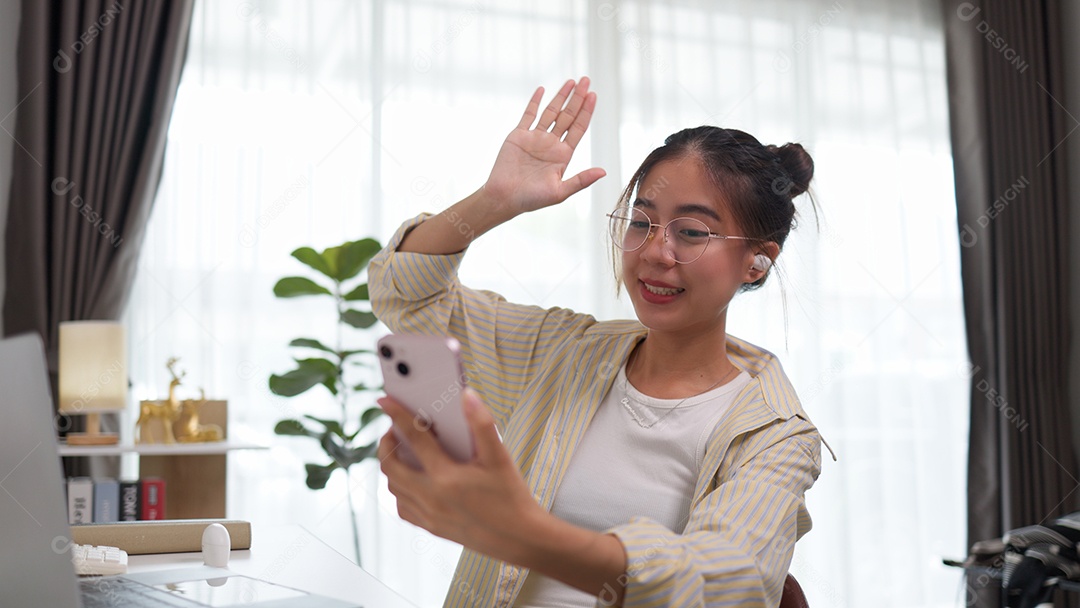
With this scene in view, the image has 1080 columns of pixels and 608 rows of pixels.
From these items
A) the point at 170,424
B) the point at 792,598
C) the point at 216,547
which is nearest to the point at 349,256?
the point at 170,424

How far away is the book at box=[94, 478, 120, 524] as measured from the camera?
2170 mm

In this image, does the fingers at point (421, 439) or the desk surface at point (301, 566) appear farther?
the desk surface at point (301, 566)

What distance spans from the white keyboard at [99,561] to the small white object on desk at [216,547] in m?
0.09

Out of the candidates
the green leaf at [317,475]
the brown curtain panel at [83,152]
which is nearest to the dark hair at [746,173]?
the green leaf at [317,475]

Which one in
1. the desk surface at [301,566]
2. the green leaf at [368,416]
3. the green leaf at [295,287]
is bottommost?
the desk surface at [301,566]

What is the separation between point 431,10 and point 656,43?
2.95ft

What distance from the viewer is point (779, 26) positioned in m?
3.75

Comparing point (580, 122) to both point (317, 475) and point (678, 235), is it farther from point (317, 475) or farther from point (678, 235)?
point (317, 475)

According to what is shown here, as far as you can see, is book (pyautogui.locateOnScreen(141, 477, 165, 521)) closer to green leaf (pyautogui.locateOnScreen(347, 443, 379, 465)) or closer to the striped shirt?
green leaf (pyautogui.locateOnScreen(347, 443, 379, 465))

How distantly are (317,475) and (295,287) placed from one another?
568 millimetres

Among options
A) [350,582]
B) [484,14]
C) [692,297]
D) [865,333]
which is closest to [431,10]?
[484,14]

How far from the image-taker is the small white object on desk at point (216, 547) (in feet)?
3.71

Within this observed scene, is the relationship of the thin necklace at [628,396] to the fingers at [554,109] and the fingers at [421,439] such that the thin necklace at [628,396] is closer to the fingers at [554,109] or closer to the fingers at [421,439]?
the fingers at [554,109]

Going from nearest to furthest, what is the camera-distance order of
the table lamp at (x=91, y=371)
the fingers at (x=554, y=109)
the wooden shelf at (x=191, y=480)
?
1. the fingers at (x=554, y=109)
2. the table lamp at (x=91, y=371)
3. the wooden shelf at (x=191, y=480)
